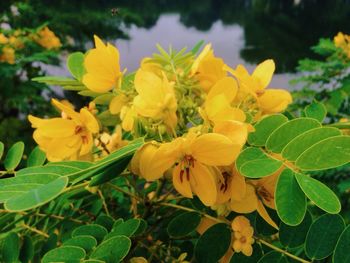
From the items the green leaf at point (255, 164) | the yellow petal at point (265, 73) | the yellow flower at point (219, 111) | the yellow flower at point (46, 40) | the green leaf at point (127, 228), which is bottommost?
the yellow flower at point (46, 40)

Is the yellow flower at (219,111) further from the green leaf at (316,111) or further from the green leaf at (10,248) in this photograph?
the green leaf at (10,248)

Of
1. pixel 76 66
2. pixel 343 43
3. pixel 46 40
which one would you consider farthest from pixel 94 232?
pixel 46 40

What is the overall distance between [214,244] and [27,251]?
11.8 inches

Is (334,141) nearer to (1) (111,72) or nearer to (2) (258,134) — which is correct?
(2) (258,134)

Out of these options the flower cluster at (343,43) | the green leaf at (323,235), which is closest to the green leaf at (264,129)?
the green leaf at (323,235)

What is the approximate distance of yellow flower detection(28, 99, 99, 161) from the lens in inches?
21.1

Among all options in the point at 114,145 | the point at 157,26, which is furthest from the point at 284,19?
the point at 114,145

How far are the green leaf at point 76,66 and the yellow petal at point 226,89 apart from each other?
0.23m

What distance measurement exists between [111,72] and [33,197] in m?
0.24

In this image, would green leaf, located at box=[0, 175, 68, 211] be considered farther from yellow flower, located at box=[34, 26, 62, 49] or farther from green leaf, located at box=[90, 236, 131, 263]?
yellow flower, located at box=[34, 26, 62, 49]

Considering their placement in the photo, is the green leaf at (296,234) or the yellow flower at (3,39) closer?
the green leaf at (296,234)

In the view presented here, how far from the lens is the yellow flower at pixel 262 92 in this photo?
0.55 metres

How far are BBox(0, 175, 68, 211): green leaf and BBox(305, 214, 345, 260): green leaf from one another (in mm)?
289

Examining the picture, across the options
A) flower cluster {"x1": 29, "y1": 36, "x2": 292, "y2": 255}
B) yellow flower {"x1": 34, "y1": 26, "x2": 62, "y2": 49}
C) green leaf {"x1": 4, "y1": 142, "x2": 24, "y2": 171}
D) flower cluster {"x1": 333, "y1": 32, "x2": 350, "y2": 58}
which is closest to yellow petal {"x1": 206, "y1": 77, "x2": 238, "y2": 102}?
flower cluster {"x1": 29, "y1": 36, "x2": 292, "y2": 255}
